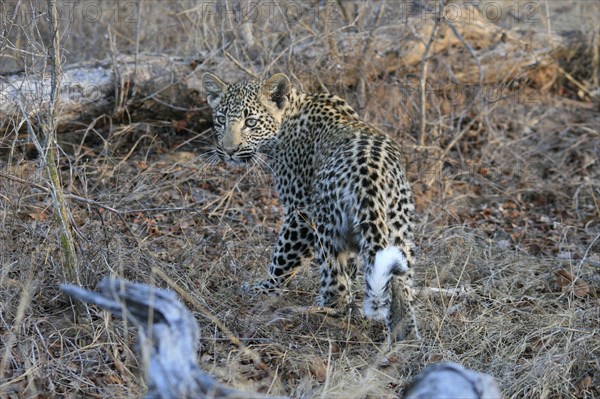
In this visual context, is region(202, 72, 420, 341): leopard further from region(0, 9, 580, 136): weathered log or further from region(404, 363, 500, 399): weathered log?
region(0, 9, 580, 136): weathered log

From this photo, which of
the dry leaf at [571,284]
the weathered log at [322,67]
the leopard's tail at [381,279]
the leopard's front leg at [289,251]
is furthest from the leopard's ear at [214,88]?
the dry leaf at [571,284]

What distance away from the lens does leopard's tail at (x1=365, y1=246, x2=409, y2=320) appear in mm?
5352

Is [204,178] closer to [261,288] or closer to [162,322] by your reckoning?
[261,288]

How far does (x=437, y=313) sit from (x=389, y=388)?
1100 mm

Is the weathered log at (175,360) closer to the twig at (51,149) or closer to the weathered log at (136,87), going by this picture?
the twig at (51,149)

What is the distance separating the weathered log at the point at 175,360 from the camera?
367 cm

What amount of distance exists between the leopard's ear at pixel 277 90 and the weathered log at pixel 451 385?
11.8ft

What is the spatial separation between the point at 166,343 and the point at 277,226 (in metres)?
4.54

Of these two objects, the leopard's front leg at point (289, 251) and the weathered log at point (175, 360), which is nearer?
the weathered log at point (175, 360)

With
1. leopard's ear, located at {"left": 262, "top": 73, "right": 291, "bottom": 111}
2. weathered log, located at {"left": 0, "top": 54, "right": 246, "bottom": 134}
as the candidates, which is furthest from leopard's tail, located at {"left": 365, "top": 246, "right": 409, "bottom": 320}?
weathered log, located at {"left": 0, "top": 54, "right": 246, "bottom": 134}

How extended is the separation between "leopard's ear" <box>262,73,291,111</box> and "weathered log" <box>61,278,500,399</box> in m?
3.47

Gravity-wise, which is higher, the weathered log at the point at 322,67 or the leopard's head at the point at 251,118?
the leopard's head at the point at 251,118

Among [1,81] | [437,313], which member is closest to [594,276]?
[437,313]

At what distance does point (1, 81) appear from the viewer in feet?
23.3
